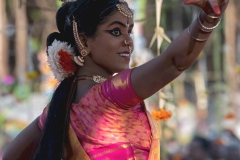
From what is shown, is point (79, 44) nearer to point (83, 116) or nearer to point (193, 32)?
point (83, 116)

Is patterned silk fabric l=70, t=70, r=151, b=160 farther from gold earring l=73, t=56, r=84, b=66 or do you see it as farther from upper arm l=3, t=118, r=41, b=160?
upper arm l=3, t=118, r=41, b=160

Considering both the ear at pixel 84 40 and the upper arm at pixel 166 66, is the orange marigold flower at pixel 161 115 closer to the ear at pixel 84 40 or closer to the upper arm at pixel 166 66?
the ear at pixel 84 40

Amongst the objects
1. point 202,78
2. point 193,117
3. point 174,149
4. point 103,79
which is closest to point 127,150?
point 103,79

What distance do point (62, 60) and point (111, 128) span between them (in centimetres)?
44

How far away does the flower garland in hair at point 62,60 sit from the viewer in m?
3.54

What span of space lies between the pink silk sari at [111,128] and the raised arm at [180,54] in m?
0.09

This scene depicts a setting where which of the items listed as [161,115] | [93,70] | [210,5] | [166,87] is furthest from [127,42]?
[166,87]

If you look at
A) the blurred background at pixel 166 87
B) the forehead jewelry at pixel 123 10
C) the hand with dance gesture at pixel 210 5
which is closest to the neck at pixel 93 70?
the forehead jewelry at pixel 123 10

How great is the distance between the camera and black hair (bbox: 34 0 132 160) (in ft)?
11.2

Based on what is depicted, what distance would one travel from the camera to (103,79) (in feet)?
11.4

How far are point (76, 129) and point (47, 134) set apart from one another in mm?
155

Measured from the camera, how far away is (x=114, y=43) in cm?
338

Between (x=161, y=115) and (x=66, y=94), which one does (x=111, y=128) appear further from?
(x=161, y=115)

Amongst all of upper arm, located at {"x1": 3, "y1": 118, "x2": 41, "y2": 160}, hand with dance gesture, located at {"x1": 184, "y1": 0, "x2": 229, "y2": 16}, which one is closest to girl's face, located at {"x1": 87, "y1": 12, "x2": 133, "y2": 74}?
upper arm, located at {"x1": 3, "y1": 118, "x2": 41, "y2": 160}
